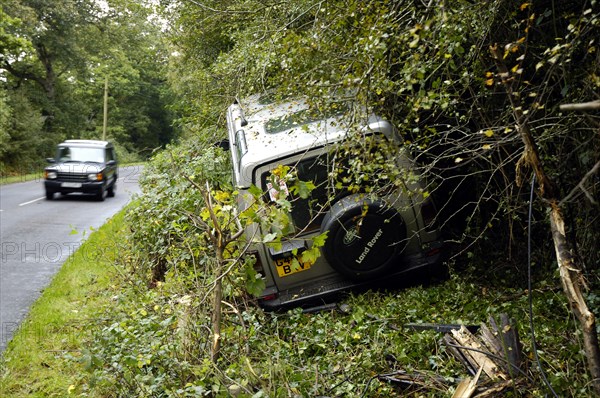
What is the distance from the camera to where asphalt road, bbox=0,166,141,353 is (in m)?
8.41

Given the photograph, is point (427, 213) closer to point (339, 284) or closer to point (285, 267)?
point (339, 284)

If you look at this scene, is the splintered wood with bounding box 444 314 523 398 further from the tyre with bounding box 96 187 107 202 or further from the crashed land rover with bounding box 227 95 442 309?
the tyre with bounding box 96 187 107 202

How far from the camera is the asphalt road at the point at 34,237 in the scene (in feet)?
27.6

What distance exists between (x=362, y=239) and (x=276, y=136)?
151 cm

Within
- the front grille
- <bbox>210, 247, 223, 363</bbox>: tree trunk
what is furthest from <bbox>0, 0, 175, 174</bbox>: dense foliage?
<bbox>210, 247, 223, 363</bbox>: tree trunk

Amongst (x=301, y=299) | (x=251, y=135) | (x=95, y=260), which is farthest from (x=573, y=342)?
(x=95, y=260)

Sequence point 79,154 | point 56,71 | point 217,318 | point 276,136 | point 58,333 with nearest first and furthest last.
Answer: point 217,318 → point 276,136 → point 58,333 → point 79,154 → point 56,71

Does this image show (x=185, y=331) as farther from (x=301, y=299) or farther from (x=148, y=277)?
(x=148, y=277)

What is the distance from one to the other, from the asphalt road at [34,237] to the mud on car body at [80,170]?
0.43 metres

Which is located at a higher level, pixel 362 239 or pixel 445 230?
pixel 362 239

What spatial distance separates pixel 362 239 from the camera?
590 centimetres

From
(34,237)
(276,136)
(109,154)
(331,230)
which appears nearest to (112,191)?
(109,154)

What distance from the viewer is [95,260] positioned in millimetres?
10023

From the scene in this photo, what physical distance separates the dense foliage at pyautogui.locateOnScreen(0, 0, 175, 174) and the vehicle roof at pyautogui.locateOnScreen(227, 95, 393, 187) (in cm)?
2336
